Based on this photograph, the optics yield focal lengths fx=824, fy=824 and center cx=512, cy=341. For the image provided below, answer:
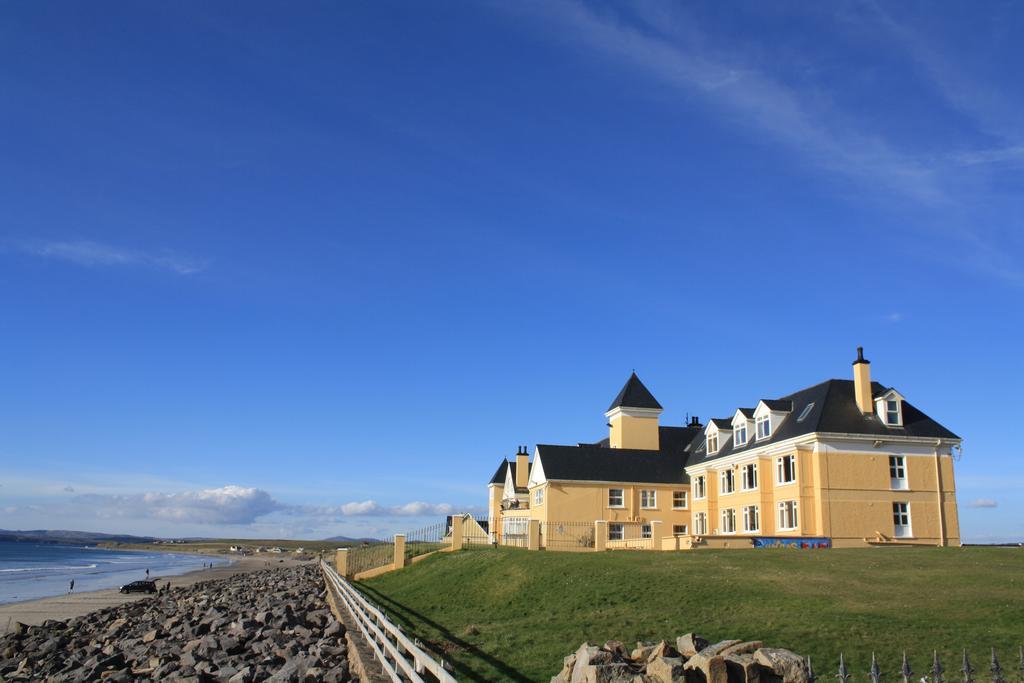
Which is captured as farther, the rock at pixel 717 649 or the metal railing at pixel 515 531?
the metal railing at pixel 515 531

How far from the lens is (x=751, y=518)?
41.8 m

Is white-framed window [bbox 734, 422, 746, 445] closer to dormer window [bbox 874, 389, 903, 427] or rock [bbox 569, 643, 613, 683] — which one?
dormer window [bbox 874, 389, 903, 427]

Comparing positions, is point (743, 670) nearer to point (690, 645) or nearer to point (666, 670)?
point (666, 670)

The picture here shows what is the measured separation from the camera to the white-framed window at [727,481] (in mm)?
44781

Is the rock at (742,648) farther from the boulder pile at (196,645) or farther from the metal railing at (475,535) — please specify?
the metal railing at (475,535)

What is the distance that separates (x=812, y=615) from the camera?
667 inches

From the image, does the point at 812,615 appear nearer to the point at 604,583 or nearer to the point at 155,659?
the point at 604,583

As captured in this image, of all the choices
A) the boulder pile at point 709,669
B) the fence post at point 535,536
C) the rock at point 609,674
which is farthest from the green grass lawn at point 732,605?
the fence post at point 535,536

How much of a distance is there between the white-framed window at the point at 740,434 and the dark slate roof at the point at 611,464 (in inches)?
244

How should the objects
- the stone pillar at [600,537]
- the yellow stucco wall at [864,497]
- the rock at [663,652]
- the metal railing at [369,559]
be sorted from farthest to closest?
the metal railing at [369,559]
the yellow stucco wall at [864,497]
the stone pillar at [600,537]
the rock at [663,652]

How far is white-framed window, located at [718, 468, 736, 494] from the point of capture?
44781 millimetres

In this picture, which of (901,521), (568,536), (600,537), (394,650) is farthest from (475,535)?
(394,650)

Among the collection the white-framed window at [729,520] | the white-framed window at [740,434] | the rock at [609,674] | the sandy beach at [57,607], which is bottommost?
the sandy beach at [57,607]

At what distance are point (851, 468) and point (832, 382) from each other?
489cm
